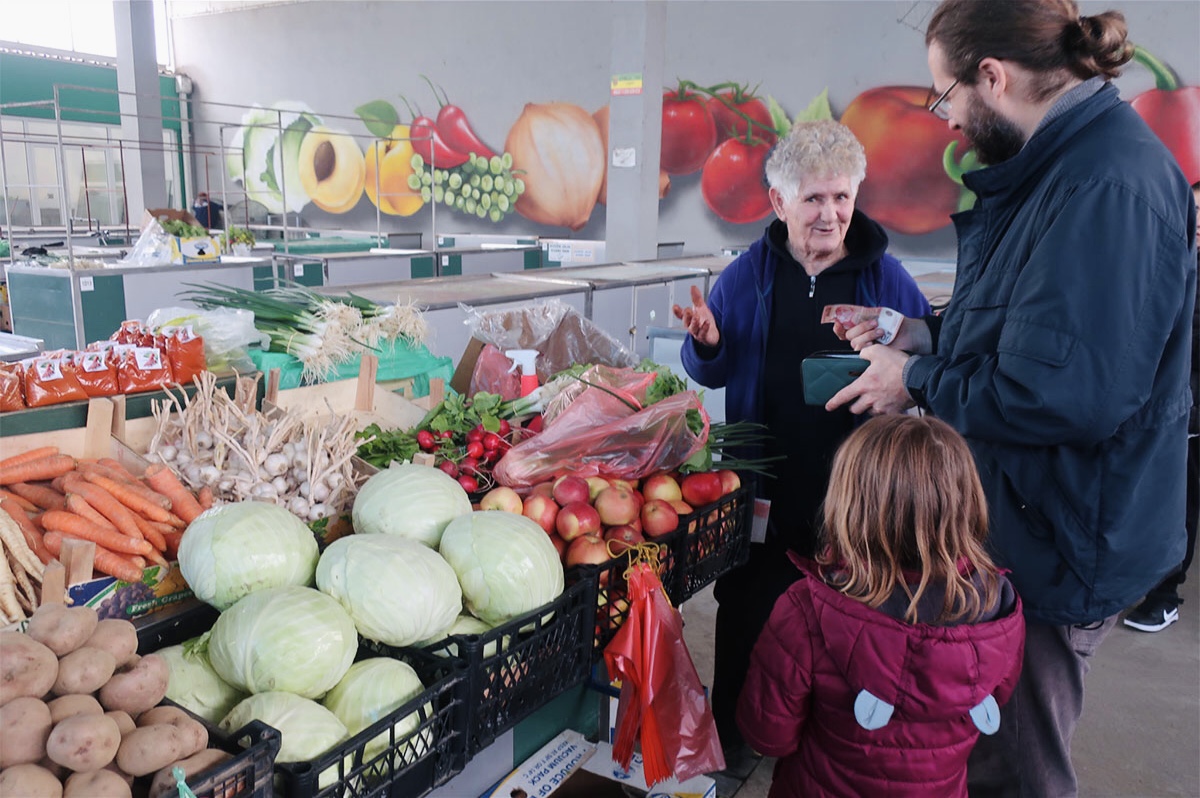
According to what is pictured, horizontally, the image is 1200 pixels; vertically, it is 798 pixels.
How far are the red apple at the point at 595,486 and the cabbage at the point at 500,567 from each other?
0.38 metres

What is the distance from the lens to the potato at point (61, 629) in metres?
0.94

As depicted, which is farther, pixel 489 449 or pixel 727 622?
pixel 727 622

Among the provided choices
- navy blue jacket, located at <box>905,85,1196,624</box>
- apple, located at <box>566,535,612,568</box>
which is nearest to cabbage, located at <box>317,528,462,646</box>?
apple, located at <box>566,535,612,568</box>

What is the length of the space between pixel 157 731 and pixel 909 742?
1141 millimetres

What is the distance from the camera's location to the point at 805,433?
2.20 metres

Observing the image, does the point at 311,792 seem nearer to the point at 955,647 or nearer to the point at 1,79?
the point at 955,647

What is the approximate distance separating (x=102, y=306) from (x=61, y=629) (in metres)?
5.02

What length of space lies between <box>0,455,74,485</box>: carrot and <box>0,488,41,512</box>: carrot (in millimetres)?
32

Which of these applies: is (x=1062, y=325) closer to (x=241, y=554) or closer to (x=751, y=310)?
(x=751, y=310)

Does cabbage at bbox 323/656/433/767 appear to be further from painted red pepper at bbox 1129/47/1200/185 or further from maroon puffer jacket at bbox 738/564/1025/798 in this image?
painted red pepper at bbox 1129/47/1200/185

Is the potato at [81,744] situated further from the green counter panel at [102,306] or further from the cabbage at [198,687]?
the green counter panel at [102,306]

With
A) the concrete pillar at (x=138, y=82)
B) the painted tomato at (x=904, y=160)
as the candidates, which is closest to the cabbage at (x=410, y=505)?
the painted tomato at (x=904, y=160)

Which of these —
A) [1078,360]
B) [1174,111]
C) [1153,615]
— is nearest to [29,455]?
[1078,360]

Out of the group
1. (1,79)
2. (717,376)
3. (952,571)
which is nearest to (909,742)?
(952,571)
